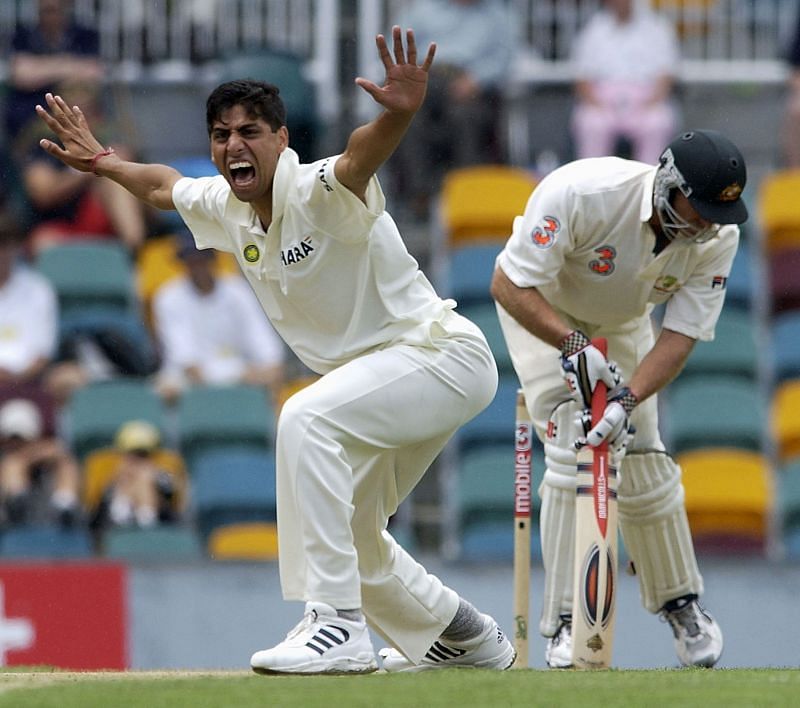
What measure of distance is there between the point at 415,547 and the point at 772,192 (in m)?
2.92

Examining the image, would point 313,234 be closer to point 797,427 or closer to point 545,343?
point 545,343

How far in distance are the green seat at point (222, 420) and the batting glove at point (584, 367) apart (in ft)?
12.2

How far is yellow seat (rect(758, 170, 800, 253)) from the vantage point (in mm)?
10453

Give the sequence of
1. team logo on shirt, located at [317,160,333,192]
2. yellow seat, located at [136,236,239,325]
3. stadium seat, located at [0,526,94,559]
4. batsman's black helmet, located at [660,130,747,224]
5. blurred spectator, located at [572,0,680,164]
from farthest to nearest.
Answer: blurred spectator, located at [572,0,680,164] < yellow seat, located at [136,236,239,325] < stadium seat, located at [0,526,94,559] < batsman's black helmet, located at [660,130,747,224] < team logo on shirt, located at [317,160,333,192]

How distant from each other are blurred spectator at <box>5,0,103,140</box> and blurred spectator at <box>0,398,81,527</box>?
86.3 inches

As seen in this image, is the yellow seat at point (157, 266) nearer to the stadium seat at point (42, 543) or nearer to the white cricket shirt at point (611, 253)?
the stadium seat at point (42, 543)

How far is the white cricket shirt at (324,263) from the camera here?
5004 mm

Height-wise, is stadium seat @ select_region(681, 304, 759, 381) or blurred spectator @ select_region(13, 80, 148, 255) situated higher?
blurred spectator @ select_region(13, 80, 148, 255)

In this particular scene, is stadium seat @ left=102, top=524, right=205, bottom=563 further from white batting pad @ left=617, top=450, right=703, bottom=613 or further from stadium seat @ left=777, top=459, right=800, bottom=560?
white batting pad @ left=617, top=450, right=703, bottom=613

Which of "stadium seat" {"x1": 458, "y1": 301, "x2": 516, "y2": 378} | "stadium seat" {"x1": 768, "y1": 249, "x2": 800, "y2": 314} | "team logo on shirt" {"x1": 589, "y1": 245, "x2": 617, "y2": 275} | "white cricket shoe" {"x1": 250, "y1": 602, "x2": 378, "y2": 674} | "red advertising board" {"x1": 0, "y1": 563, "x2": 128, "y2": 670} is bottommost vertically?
"red advertising board" {"x1": 0, "y1": 563, "x2": 128, "y2": 670}

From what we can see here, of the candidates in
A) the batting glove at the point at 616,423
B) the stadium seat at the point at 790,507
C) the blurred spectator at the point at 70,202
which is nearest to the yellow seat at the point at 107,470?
the blurred spectator at the point at 70,202

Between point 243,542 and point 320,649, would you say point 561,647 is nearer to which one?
point 320,649

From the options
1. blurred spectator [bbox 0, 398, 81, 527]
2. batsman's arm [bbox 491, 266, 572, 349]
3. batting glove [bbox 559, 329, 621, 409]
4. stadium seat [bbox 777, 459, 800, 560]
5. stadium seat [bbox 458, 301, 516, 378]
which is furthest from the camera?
stadium seat [bbox 458, 301, 516, 378]

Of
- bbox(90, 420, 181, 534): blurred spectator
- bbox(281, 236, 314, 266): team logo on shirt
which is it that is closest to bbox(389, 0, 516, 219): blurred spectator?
bbox(90, 420, 181, 534): blurred spectator
